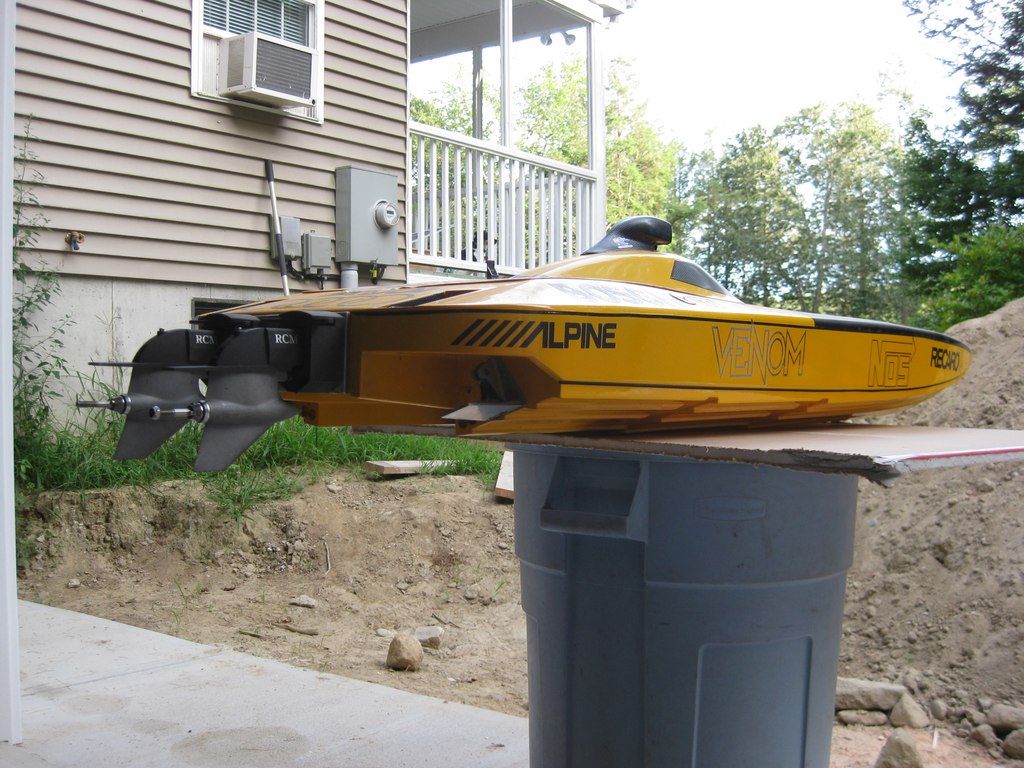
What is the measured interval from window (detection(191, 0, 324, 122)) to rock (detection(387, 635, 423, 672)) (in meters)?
4.09

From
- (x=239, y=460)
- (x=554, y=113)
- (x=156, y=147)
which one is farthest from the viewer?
(x=554, y=113)

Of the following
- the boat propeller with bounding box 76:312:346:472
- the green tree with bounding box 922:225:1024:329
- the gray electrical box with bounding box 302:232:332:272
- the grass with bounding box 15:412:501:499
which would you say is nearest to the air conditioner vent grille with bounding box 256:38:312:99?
the gray electrical box with bounding box 302:232:332:272

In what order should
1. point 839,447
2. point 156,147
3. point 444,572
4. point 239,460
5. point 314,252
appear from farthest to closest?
point 314,252 → point 156,147 → point 239,460 → point 444,572 → point 839,447

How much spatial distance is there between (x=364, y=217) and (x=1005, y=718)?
5.56 m

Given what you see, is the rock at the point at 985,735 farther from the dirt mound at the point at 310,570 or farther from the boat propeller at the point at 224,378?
the boat propeller at the point at 224,378

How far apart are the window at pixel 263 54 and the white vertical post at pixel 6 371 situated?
13.5 ft

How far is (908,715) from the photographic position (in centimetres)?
385

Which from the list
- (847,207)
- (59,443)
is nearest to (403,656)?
(59,443)

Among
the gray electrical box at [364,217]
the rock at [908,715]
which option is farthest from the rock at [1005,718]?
the gray electrical box at [364,217]

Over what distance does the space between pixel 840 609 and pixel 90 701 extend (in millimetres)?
2471

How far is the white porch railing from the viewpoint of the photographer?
27.8ft

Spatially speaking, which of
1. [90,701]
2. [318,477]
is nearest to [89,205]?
[318,477]

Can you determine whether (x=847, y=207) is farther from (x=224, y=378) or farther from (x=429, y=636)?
(x=224, y=378)

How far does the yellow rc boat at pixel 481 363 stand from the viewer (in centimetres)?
217
